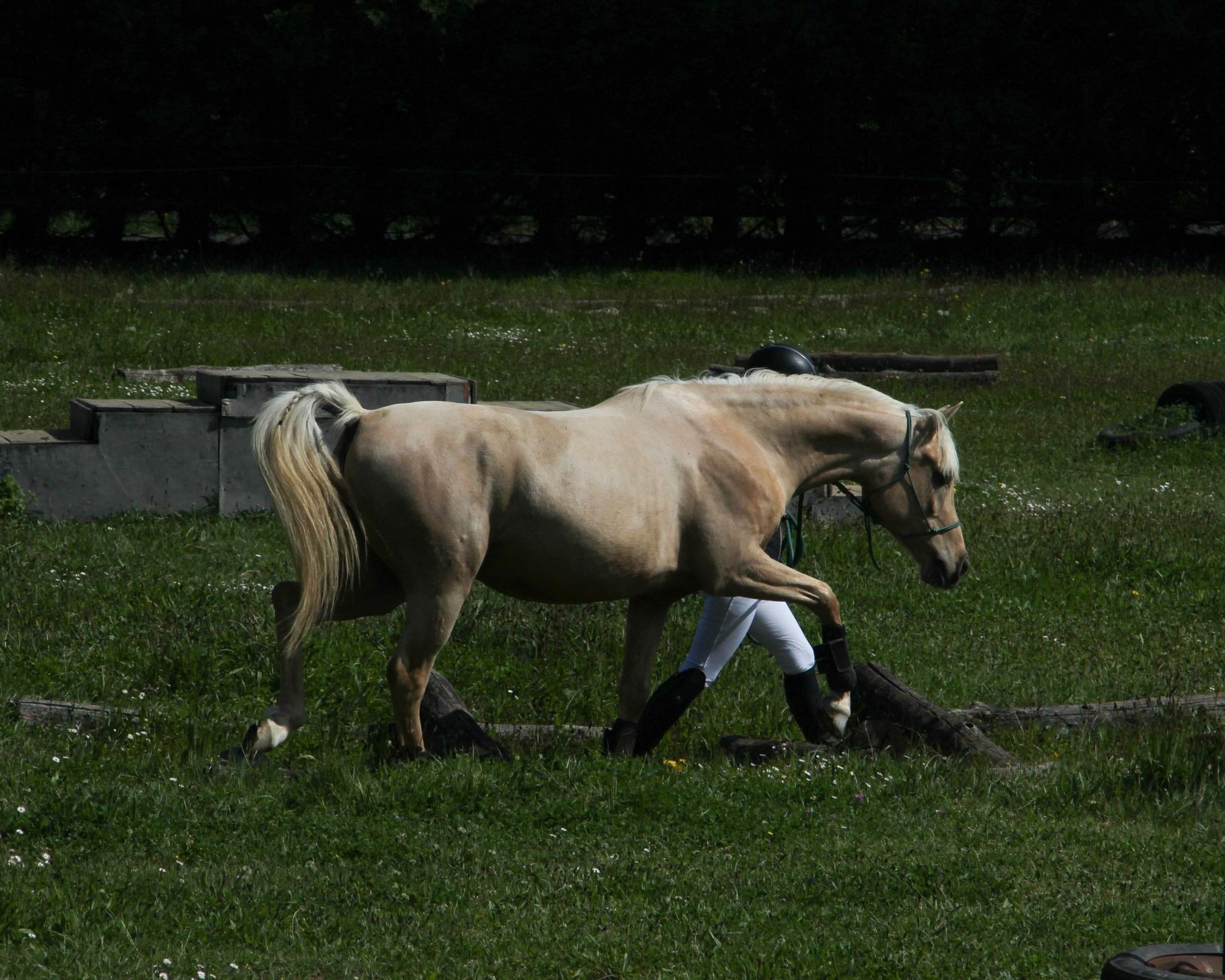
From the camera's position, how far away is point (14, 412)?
44.8ft

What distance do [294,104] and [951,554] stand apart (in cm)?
2382

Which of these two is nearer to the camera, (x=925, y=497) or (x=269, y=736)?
(x=269, y=736)

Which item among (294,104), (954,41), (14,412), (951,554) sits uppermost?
(954,41)

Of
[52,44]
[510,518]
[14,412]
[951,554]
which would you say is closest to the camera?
[510,518]

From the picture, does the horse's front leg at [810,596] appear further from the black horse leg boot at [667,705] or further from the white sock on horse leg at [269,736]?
the white sock on horse leg at [269,736]

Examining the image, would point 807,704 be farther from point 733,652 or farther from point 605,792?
point 605,792

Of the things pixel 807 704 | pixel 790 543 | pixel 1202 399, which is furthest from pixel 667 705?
Result: pixel 1202 399

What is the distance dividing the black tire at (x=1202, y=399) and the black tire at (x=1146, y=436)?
24 centimetres

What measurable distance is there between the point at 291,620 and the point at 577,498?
129cm

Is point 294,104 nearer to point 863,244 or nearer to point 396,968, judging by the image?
point 863,244

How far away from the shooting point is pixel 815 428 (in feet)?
21.8

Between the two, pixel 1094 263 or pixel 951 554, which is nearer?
pixel 951 554

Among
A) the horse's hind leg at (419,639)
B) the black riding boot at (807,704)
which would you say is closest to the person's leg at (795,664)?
the black riding boot at (807,704)

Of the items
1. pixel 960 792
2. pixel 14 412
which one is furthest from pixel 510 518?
pixel 14 412
